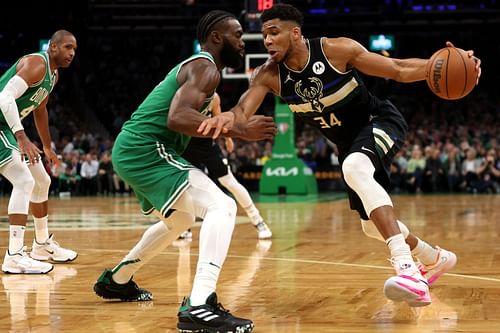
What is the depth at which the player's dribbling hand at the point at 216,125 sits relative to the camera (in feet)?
15.0

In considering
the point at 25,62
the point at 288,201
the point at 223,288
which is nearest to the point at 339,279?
the point at 223,288

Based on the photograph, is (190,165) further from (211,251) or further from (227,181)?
(227,181)

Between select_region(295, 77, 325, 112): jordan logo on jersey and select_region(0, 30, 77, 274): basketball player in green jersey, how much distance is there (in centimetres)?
238

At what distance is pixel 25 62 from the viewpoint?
7289mm

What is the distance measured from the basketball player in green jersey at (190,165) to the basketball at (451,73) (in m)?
1.17

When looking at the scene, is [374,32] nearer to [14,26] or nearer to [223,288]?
[14,26]

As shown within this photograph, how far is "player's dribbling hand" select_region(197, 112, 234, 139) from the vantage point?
4559 millimetres

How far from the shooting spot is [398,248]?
521cm

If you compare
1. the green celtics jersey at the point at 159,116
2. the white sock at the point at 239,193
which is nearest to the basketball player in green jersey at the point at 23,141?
the green celtics jersey at the point at 159,116

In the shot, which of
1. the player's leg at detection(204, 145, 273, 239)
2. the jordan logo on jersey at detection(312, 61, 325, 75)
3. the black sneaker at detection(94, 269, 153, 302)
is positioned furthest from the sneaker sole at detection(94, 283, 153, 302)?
the player's leg at detection(204, 145, 273, 239)

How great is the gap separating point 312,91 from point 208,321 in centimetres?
183

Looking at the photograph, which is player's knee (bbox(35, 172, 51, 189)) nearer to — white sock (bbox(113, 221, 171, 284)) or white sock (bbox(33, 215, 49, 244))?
white sock (bbox(33, 215, 49, 244))

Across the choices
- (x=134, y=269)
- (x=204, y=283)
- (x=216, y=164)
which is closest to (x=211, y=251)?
(x=204, y=283)

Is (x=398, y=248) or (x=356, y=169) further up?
(x=356, y=169)
